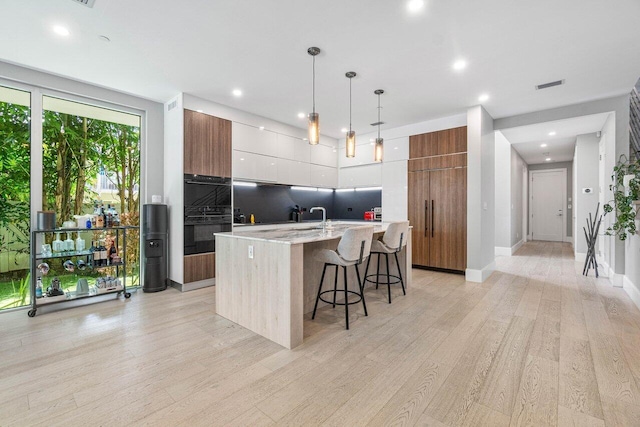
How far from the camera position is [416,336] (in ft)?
8.75

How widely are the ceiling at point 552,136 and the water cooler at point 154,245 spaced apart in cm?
577

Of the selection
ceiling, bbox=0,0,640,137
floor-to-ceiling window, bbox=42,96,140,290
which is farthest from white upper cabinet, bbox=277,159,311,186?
floor-to-ceiling window, bbox=42,96,140,290

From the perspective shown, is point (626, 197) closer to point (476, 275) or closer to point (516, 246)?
point (476, 275)

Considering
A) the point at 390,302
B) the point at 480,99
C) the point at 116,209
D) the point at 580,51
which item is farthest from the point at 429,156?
the point at 116,209

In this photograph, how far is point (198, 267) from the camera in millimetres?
4285

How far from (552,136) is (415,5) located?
5.29m

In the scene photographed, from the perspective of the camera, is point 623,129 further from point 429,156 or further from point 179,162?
point 179,162

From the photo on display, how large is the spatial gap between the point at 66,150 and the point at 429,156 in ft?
17.7

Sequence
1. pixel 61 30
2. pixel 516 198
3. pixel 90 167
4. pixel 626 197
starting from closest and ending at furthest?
pixel 61 30 < pixel 626 197 < pixel 90 167 < pixel 516 198

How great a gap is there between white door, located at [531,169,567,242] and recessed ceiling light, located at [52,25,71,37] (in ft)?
38.1

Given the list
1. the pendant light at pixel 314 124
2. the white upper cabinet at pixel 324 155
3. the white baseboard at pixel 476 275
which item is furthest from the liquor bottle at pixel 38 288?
the white baseboard at pixel 476 275

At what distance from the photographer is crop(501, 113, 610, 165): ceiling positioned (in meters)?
4.76

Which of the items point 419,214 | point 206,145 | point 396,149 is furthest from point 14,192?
point 419,214

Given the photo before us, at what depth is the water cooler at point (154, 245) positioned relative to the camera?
4074 millimetres
